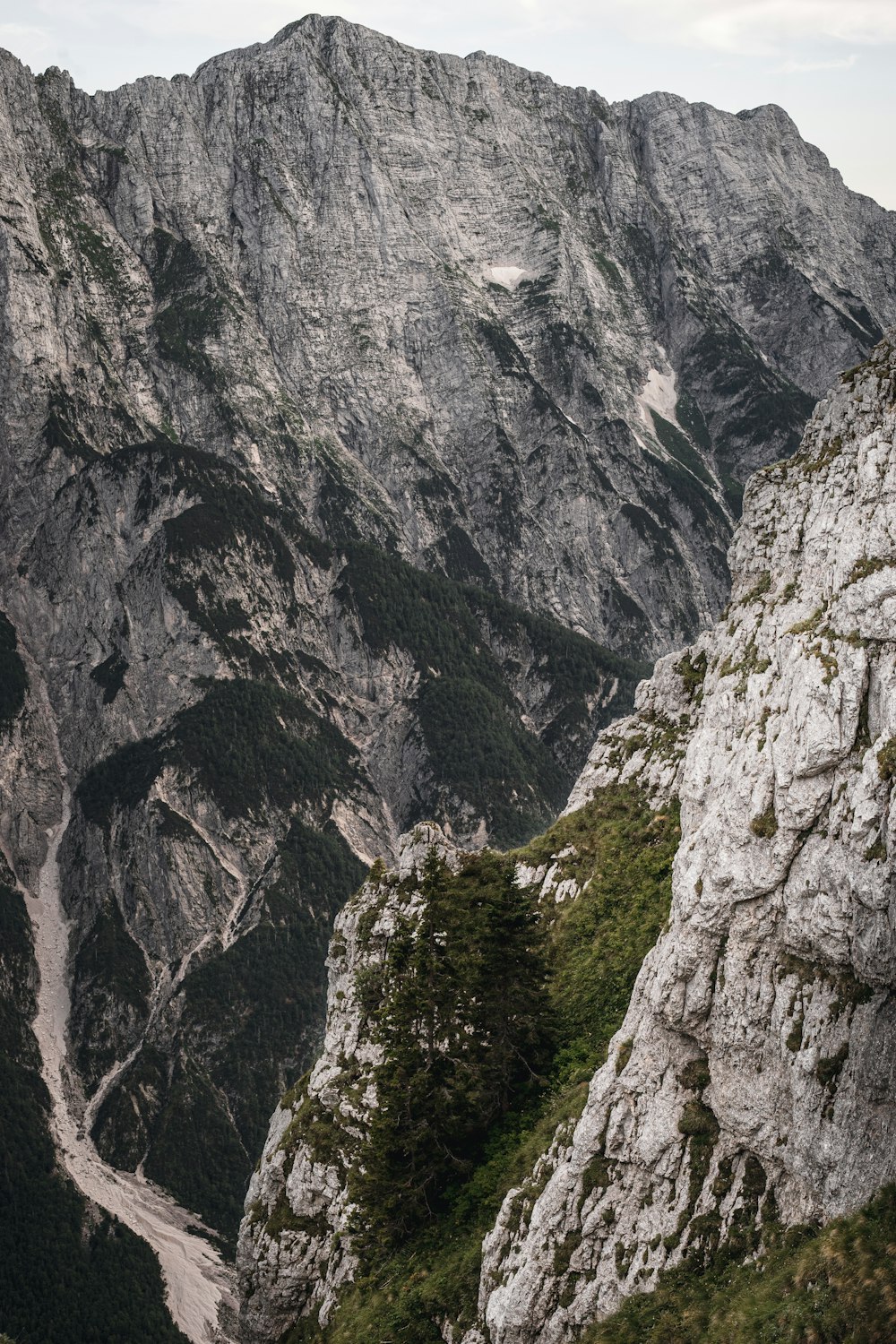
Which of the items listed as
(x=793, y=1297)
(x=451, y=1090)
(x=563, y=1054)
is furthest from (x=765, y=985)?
(x=451, y=1090)

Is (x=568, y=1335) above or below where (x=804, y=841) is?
below

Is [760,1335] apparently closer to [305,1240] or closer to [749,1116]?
[749,1116]

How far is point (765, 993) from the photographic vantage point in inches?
1607

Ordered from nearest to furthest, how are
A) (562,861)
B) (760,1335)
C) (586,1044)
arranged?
1. (760,1335)
2. (586,1044)
3. (562,861)

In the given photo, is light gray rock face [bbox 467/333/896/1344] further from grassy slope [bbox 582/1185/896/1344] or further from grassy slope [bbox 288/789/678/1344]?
grassy slope [bbox 288/789/678/1344]

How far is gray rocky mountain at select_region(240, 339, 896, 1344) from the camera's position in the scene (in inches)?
1485

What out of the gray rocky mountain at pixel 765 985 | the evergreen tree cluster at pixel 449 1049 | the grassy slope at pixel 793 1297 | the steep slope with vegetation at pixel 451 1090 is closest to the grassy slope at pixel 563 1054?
the steep slope with vegetation at pixel 451 1090

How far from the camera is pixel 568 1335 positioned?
43.4m

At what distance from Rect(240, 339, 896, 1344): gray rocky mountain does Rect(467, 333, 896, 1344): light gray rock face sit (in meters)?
0.07

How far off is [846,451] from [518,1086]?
30.5 m

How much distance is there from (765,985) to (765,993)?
0.24 m

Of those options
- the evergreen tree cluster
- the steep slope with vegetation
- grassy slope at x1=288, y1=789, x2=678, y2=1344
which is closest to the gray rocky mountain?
grassy slope at x1=288, y1=789, x2=678, y2=1344

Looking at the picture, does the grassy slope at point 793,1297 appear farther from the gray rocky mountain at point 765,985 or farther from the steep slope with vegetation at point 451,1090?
the steep slope with vegetation at point 451,1090

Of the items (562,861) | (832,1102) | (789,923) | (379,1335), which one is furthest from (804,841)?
(562,861)
